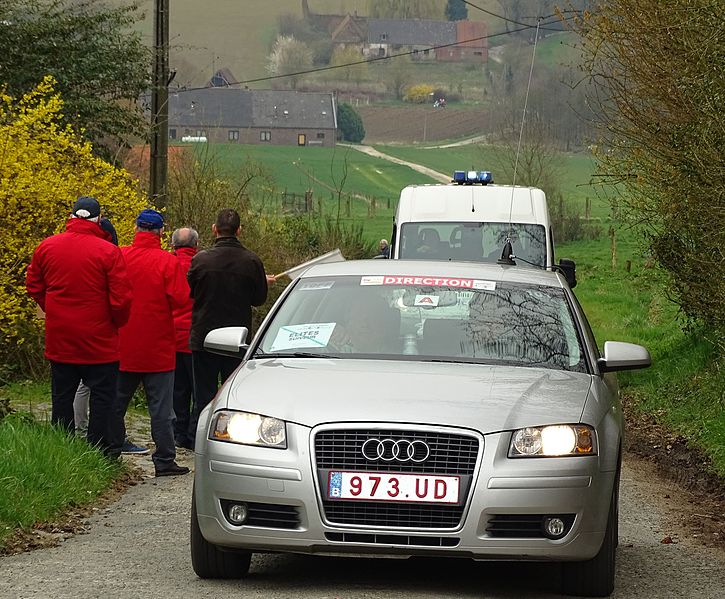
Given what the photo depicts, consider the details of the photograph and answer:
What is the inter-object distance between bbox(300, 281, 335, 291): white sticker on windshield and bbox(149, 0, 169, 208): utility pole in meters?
15.5

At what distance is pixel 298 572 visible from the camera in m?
7.47

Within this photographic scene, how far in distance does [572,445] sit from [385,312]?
5.28 feet

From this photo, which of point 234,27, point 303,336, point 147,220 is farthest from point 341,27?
point 303,336

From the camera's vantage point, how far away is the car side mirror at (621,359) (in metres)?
7.84

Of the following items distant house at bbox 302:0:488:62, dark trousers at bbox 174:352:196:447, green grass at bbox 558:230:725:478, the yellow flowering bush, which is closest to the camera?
dark trousers at bbox 174:352:196:447

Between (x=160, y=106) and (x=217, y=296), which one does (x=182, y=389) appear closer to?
(x=217, y=296)

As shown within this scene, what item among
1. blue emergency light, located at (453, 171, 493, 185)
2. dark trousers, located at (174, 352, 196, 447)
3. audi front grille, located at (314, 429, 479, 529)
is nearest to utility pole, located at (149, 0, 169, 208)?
blue emergency light, located at (453, 171, 493, 185)

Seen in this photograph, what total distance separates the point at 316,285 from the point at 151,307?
282cm

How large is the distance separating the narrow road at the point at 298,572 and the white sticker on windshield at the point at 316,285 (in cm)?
150

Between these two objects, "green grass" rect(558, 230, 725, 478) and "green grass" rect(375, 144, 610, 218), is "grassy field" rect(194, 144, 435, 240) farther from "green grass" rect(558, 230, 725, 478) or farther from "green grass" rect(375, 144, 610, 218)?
"green grass" rect(558, 230, 725, 478)

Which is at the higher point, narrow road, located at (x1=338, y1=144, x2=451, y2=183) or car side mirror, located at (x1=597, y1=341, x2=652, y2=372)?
car side mirror, located at (x1=597, y1=341, x2=652, y2=372)

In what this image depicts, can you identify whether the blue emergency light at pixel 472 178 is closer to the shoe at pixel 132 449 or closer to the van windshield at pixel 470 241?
the van windshield at pixel 470 241

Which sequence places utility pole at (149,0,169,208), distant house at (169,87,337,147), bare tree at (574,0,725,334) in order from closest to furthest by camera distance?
bare tree at (574,0,725,334), utility pole at (149,0,169,208), distant house at (169,87,337,147)

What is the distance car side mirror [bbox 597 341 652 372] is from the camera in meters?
7.84
